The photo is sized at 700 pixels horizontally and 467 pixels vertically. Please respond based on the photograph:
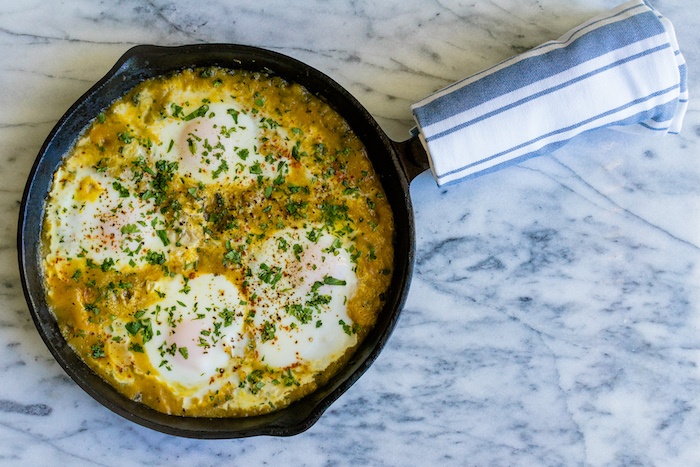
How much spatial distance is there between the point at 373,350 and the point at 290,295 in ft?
1.44

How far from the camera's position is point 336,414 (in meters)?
3.12

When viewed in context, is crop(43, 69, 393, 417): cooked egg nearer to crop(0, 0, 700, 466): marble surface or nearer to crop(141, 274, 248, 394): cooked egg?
crop(141, 274, 248, 394): cooked egg

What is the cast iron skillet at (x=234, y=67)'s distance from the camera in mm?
2705

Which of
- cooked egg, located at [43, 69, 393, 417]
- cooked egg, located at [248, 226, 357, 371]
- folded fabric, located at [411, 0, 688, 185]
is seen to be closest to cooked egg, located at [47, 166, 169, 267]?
cooked egg, located at [43, 69, 393, 417]

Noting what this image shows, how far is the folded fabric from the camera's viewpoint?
2703 mm

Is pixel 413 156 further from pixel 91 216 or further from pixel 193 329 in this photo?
pixel 91 216

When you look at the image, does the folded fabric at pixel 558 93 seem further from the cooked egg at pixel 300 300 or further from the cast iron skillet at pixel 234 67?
the cooked egg at pixel 300 300

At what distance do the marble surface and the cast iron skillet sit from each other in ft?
0.79

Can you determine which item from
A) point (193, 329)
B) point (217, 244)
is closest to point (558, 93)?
point (217, 244)

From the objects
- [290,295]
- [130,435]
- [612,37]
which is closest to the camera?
[612,37]

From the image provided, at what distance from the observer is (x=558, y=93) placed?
8.94ft

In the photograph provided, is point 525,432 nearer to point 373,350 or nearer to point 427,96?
point 373,350

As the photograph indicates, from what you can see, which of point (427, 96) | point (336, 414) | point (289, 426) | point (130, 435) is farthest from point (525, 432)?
point (130, 435)

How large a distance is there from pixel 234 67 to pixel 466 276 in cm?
141
